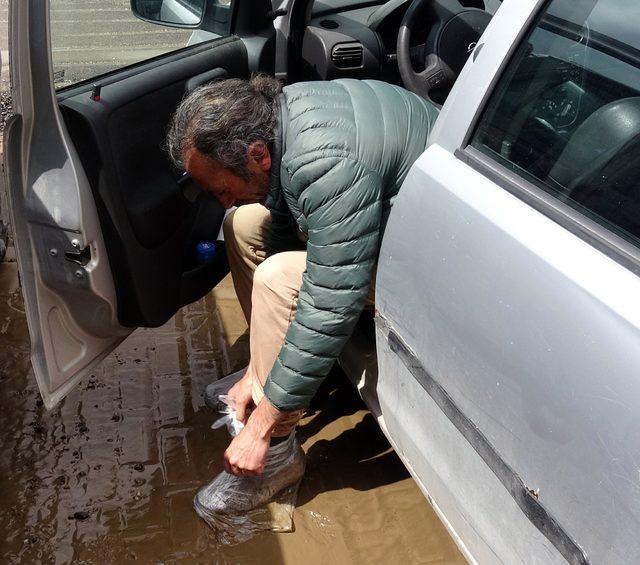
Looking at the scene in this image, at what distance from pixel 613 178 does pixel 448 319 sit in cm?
44

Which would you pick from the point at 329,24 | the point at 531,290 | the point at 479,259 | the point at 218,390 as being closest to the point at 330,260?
the point at 479,259

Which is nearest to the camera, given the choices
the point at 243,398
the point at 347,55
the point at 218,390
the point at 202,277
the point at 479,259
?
the point at 479,259

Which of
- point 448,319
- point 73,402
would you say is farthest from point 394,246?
point 73,402

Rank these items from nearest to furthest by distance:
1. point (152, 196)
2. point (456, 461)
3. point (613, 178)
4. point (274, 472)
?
point (613, 178) < point (456, 461) < point (152, 196) < point (274, 472)

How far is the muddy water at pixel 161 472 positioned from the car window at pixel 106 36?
44.8 inches

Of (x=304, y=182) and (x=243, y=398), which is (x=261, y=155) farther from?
(x=243, y=398)

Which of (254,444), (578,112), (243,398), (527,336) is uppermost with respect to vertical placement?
(578,112)

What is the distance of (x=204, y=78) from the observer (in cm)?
229

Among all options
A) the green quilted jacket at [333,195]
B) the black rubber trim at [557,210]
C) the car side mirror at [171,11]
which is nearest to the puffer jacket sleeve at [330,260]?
the green quilted jacket at [333,195]

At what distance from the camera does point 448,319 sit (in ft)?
5.46

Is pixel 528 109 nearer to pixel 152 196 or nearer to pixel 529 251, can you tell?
pixel 529 251

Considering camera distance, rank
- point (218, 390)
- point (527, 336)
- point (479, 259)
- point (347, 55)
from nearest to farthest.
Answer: point (527, 336)
point (479, 259)
point (218, 390)
point (347, 55)

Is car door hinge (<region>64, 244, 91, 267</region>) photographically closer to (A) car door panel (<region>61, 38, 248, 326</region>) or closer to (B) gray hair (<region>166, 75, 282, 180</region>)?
(A) car door panel (<region>61, 38, 248, 326</region>)

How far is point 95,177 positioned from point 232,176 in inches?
13.7
